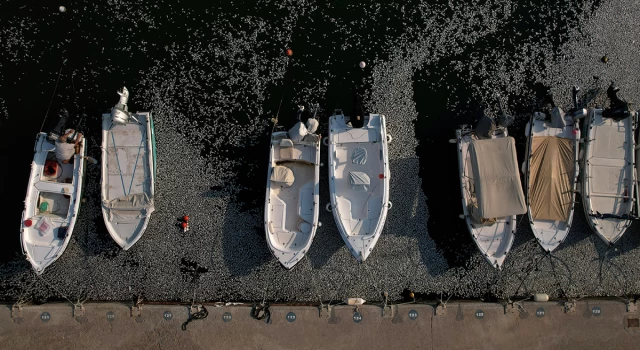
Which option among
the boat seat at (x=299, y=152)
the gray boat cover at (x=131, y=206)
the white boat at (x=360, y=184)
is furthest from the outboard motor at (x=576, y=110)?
the gray boat cover at (x=131, y=206)

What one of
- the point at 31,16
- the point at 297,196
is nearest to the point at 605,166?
the point at 297,196

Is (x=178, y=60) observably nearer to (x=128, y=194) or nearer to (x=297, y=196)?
(x=128, y=194)

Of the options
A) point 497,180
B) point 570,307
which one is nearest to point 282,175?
point 497,180

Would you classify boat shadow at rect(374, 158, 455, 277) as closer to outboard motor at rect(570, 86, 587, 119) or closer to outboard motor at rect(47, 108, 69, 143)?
outboard motor at rect(570, 86, 587, 119)

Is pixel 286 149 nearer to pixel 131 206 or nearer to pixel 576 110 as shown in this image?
pixel 131 206

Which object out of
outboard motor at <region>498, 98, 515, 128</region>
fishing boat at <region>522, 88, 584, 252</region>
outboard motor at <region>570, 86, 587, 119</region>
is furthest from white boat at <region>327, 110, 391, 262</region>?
outboard motor at <region>570, 86, 587, 119</region>

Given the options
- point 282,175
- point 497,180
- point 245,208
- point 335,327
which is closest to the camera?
point 497,180
